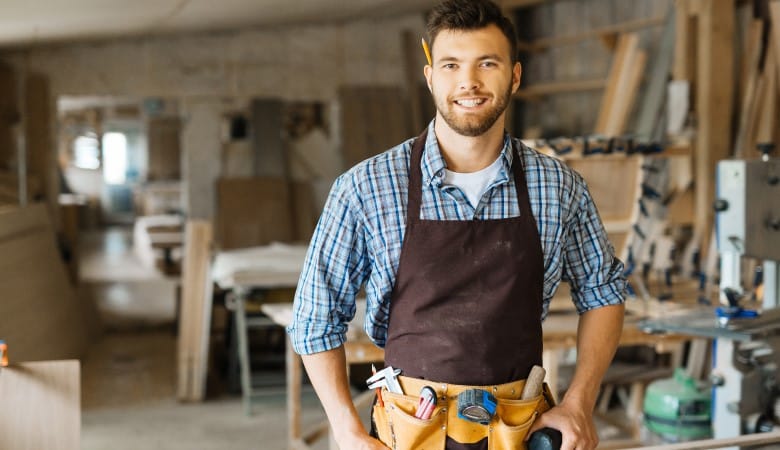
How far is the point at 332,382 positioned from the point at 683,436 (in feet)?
8.78

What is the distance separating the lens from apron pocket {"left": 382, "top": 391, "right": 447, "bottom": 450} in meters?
1.91

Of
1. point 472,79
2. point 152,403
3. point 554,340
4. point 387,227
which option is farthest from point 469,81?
point 152,403

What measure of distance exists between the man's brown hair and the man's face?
12 mm

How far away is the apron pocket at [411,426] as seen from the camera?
1.91 meters

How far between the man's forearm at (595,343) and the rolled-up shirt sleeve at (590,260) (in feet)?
0.07

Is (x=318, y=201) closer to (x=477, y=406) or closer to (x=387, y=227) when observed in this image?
(x=387, y=227)

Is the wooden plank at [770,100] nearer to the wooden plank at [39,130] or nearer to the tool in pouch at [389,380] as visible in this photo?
the tool in pouch at [389,380]

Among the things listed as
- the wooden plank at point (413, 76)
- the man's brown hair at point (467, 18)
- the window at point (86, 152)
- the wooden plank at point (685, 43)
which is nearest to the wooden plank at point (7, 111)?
the wooden plank at point (413, 76)

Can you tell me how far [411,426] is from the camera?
191 centimetres

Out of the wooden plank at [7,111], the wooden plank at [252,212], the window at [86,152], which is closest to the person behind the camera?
the wooden plank at [7,111]

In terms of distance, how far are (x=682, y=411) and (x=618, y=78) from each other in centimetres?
304

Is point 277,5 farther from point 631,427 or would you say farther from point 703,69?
point 631,427

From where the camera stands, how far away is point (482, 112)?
1.90 meters

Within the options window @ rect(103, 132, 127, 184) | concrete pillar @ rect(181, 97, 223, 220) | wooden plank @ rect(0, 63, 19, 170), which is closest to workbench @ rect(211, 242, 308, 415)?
concrete pillar @ rect(181, 97, 223, 220)
